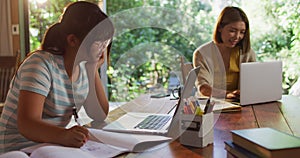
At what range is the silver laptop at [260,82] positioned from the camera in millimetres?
1730

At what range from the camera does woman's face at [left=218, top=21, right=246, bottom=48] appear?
2.24 metres

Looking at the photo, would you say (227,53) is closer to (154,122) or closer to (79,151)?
(154,122)

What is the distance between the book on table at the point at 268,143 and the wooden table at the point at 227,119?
0.12 meters

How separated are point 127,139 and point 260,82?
93 cm

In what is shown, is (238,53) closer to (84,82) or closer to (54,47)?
(84,82)

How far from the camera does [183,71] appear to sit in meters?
1.62

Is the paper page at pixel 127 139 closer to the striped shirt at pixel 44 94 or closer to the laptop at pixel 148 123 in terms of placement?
the laptop at pixel 148 123

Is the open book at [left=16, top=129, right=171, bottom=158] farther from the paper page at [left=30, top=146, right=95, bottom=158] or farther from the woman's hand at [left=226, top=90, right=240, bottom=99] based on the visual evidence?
the woman's hand at [left=226, top=90, right=240, bottom=99]

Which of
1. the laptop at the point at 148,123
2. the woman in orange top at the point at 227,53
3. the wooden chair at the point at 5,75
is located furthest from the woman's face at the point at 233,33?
the wooden chair at the point at 5,75

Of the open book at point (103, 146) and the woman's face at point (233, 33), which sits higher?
the woman's face at point (233, 33)

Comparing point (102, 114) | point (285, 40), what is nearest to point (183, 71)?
point (102, 114)

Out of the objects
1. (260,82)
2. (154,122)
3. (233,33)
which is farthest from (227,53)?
(154,122)

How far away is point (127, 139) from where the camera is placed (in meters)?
1.09

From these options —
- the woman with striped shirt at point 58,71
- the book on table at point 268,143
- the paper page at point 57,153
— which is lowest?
the paper page at point 57,153
